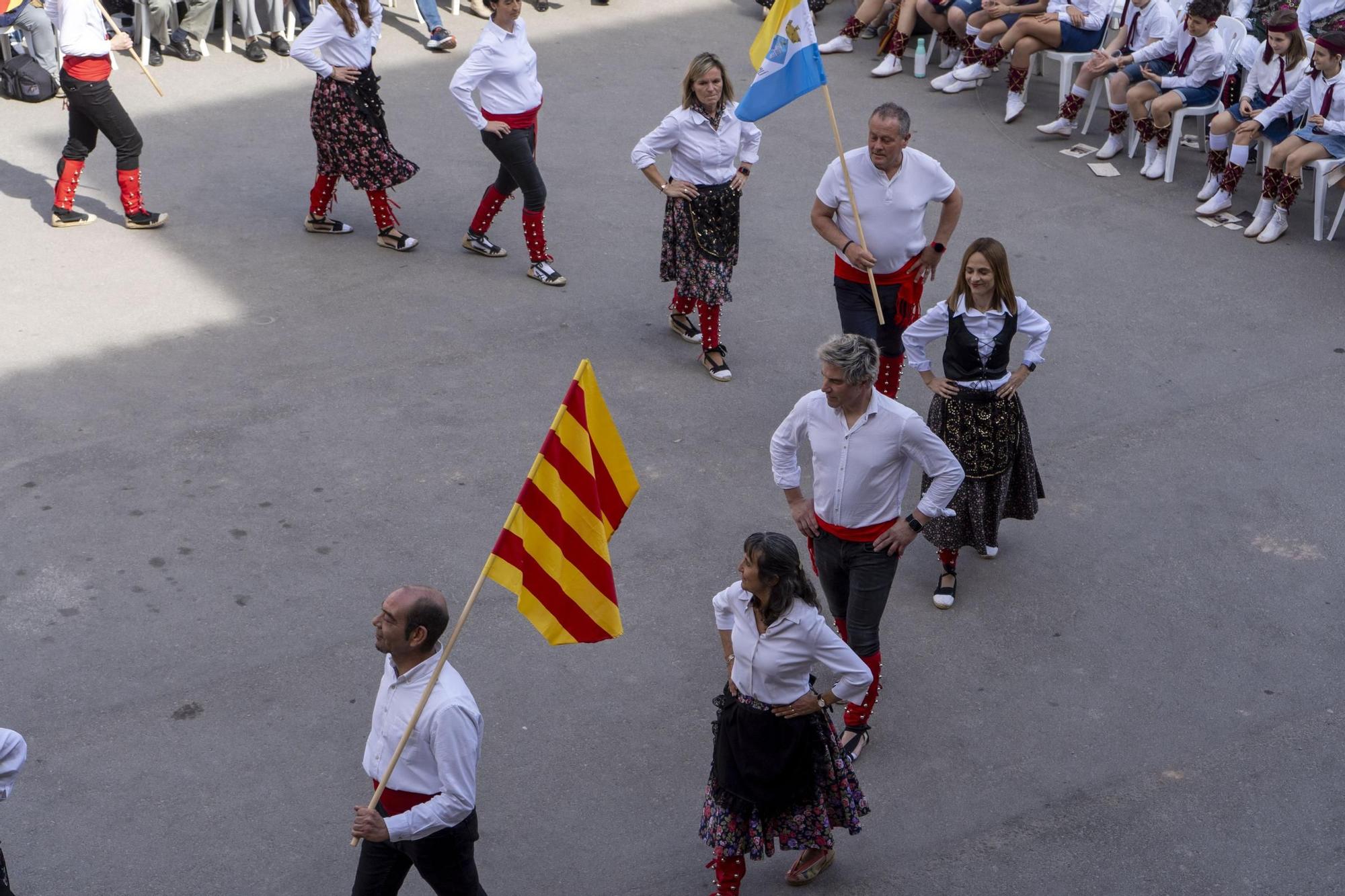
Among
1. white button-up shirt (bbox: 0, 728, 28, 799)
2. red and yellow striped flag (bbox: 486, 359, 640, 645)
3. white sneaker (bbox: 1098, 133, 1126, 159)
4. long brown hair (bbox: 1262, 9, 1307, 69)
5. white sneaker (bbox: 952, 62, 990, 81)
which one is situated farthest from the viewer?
white sneaker (bbox: 952, 62, 990, 81)

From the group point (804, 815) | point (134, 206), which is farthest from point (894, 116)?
point (134, 206)

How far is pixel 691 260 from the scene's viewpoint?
8.52m

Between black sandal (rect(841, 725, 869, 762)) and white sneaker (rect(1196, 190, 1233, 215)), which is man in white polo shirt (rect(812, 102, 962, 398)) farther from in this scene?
white sneaker (rect(1196, 190, 1233, 215))

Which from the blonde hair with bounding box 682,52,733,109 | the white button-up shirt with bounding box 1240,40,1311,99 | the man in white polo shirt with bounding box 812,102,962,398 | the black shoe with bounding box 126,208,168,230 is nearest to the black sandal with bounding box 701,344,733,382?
the man in white polo shirt with bounding box 812,102,962,398

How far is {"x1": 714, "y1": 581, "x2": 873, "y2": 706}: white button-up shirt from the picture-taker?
4.57m

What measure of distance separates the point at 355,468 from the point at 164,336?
6.88 feet

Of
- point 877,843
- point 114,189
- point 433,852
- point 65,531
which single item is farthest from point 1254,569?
point 114,189

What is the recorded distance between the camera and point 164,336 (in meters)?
8.83

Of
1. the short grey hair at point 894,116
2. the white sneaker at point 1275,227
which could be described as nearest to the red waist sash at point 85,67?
the short grey hair at point 894,116

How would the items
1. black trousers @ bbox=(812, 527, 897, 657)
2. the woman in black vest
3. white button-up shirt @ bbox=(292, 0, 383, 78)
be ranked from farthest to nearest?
1. white button-up shirt @ bbox=(292, 0, 383, 78)
2. the woman in black vest
3. black trousers @ bbox=(812, 527, 897, 657)

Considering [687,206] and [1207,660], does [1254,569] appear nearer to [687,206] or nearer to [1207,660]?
[1207,660]

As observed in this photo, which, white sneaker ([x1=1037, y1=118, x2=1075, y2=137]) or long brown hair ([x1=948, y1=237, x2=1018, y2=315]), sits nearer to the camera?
long brown hair ([x1=948, y1=237, x2=1018, y2=315])

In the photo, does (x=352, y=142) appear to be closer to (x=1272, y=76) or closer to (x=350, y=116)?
(x=350, y=116)

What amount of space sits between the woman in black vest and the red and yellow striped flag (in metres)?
2.23
